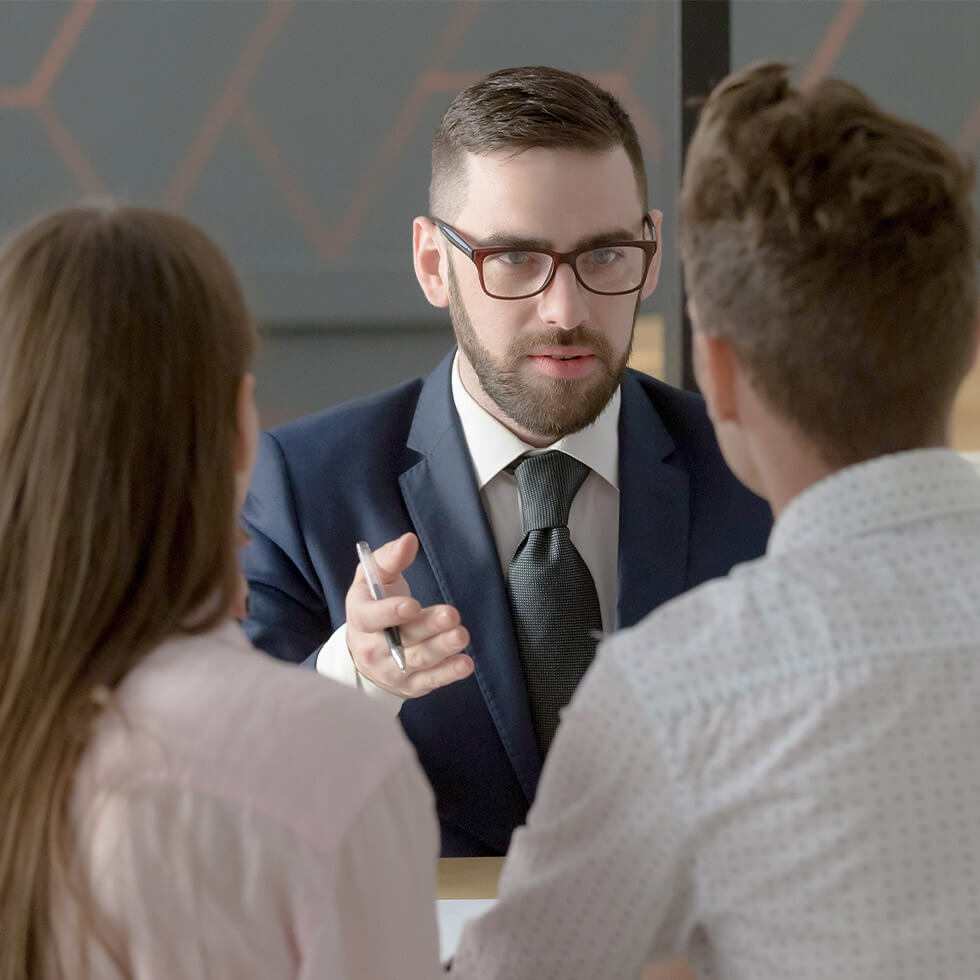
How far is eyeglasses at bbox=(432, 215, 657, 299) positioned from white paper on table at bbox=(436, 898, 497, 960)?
0.75m

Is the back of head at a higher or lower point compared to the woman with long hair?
higher

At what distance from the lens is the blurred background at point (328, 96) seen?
3031 mm

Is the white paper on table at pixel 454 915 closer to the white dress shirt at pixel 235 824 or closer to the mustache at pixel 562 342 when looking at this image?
the white dress shirt at pixel 235 824

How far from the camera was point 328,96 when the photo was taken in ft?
10.2

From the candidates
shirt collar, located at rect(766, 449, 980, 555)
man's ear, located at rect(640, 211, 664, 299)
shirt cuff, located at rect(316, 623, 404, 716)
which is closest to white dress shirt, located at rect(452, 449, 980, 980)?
shirt collar, located at rect(766, 449, 980, 555)

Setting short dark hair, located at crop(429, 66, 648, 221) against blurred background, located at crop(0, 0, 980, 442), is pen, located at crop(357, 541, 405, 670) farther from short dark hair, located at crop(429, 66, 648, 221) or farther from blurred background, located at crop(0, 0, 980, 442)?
blurred background, located at crop(0, 0, 980, 442)

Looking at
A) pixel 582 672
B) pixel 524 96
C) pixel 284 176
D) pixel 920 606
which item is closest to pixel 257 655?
pixel 920 606

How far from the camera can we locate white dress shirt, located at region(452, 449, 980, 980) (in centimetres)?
64

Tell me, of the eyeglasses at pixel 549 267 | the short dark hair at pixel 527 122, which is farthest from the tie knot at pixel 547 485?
the short dark hair at pixel 527 122

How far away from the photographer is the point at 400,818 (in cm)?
69

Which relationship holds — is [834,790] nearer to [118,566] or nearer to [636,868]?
[636,868]

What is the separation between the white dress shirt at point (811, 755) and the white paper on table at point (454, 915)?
319 millimetres

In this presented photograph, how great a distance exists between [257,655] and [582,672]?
74 cm

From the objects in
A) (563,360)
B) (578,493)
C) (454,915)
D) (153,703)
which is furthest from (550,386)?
(153,703)
